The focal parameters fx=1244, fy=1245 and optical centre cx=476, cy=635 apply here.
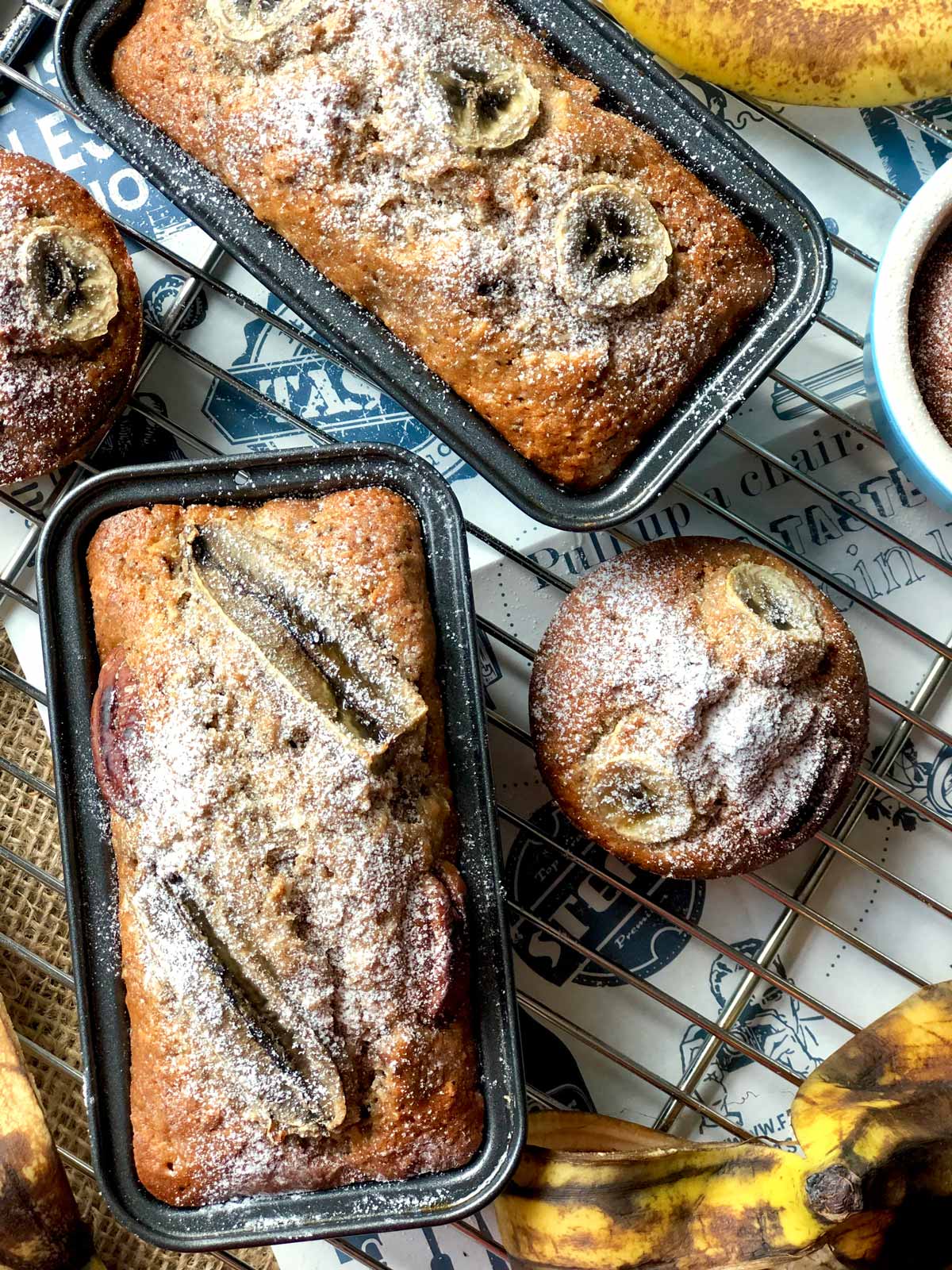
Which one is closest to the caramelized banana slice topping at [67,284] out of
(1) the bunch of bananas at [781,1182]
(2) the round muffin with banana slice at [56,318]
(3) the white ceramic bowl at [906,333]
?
(2) the round muffin with banana slice at [56,318]

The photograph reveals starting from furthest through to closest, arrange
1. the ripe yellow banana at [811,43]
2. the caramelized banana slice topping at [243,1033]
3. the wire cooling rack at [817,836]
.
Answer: the wire cooling rack at [817,836], the ripe yellow banana at [811,43], the caramelized banana slice topping at [243,1033]

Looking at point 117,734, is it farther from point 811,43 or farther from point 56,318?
point 811,43

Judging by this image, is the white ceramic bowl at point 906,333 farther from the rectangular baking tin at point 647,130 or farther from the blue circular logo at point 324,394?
the blue circular logo at point 324,394

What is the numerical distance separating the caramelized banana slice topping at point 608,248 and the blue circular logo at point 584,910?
0.70m

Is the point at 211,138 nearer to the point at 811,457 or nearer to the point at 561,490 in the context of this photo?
the point at 561,490

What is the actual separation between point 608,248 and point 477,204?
0.51 feet

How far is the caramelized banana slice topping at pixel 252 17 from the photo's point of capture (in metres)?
1.41

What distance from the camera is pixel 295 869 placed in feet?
4.37

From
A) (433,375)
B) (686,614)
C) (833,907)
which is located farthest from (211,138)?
(833,907)

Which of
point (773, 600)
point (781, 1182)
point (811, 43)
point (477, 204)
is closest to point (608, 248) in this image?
point (477, 204)

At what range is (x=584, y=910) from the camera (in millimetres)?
1726

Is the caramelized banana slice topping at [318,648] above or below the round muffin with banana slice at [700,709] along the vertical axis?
below

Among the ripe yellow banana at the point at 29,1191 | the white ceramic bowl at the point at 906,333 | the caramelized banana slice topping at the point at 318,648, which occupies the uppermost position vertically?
the white ceramic bowl at the point at 906,333

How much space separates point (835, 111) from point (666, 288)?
0.53 m
